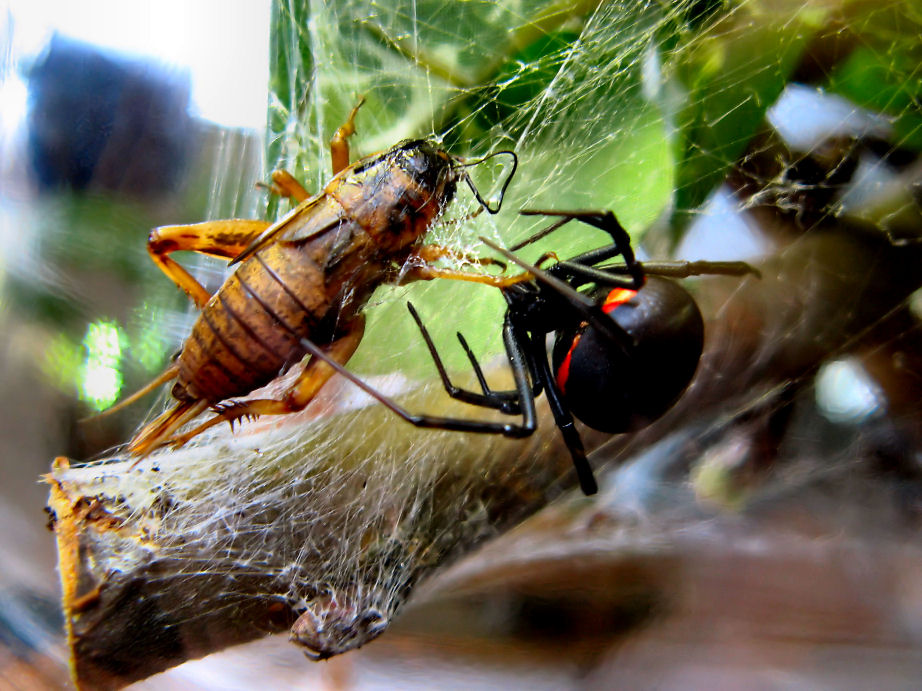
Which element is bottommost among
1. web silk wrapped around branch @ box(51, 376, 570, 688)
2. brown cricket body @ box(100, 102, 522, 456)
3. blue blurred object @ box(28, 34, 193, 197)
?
web silk wrapped around branch @ box(51, 376, 570, 688)

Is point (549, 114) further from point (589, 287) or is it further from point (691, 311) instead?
point (691, 311)

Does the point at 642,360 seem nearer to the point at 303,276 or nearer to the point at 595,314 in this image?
the point at 595,314

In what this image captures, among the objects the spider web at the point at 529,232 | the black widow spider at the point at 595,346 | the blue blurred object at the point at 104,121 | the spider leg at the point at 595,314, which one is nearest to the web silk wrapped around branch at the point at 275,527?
the spider web at the point at 529,232

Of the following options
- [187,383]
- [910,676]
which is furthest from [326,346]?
[910,676]

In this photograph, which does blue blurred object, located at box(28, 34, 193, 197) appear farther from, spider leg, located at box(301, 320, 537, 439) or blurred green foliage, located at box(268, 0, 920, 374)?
spider leg, located at box(301, 320, 537, 439)

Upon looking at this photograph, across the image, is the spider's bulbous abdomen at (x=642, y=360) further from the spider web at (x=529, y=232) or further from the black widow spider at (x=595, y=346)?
the spider web at (x=529, y=232)

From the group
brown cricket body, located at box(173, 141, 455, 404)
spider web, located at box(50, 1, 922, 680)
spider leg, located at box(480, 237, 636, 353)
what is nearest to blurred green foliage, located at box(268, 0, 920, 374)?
spider web, located at box(50, 1, 922, 680)
